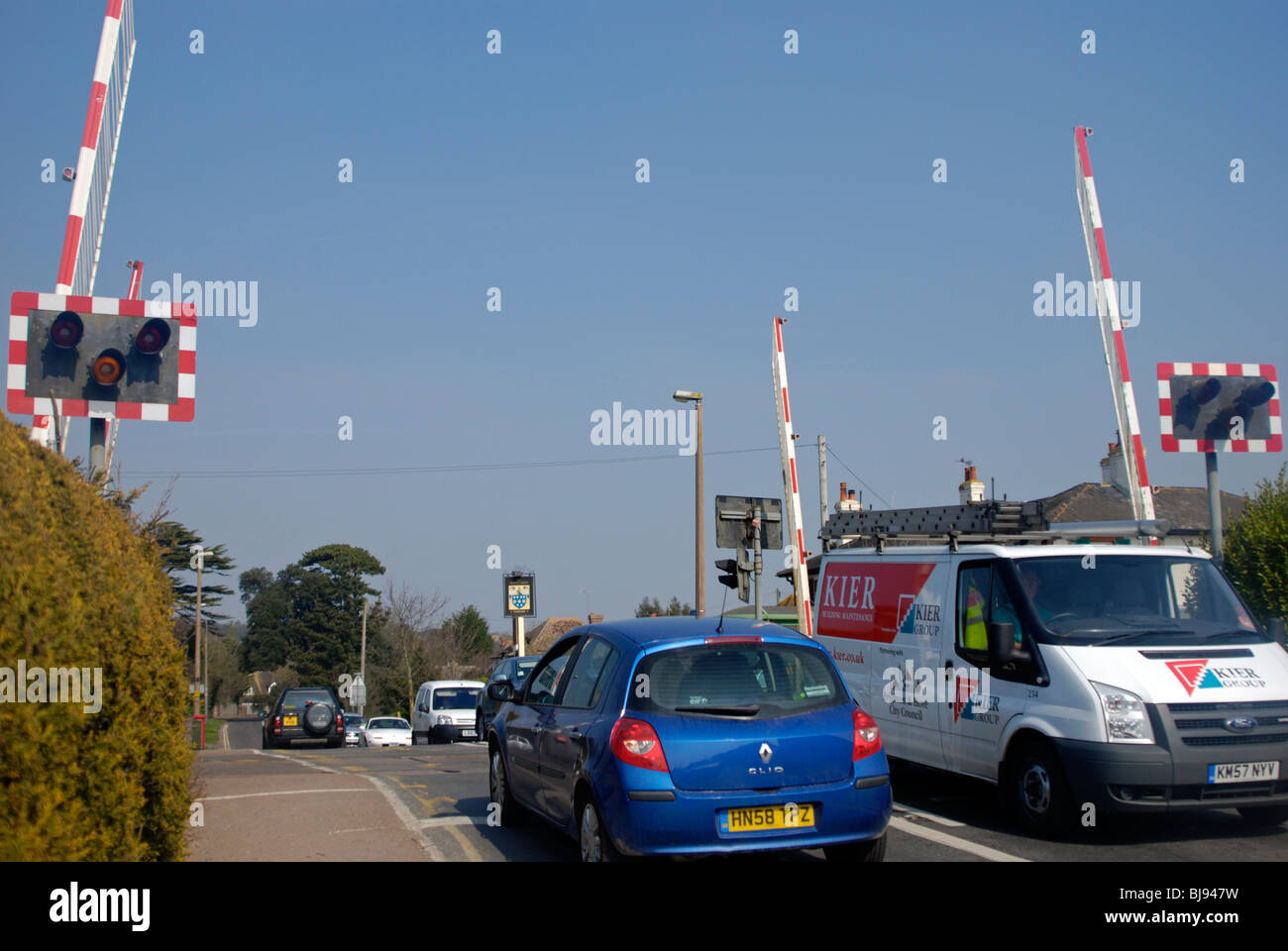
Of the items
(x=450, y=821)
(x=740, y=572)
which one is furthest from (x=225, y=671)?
(x=450, y=821)

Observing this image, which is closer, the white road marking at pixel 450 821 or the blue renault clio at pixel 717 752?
the blue renault clio at pixel 717 752

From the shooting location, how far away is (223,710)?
100 meters

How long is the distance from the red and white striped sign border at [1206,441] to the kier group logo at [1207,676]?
4.64 meters

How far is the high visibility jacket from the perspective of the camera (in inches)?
346

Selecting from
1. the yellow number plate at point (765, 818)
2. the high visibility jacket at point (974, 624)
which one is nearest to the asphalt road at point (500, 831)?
the yellow number plate at point (765, 818)

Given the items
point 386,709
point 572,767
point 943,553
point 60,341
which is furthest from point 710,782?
point 386,709

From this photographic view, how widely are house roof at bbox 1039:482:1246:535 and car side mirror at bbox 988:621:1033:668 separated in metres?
18.1

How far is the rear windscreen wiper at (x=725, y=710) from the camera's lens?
6195 mm

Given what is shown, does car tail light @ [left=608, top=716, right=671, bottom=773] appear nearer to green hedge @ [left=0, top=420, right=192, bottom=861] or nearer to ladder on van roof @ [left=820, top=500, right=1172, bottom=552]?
green hedge @ [left=0, top=420, right=192, bottom=861]

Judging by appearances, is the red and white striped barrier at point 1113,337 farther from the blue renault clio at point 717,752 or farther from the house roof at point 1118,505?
the house roof at point 1118,505

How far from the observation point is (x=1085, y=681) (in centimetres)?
764

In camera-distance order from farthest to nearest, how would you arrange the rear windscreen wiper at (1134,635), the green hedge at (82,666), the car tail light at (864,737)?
the rear windscreen wiper at (1134,635)
the car tail light at (864,737)
the green hedge at (82,666)

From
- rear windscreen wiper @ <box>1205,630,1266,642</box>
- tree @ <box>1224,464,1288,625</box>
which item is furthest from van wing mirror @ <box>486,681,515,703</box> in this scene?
tree @ <box>1224,464,1288,625</box>
